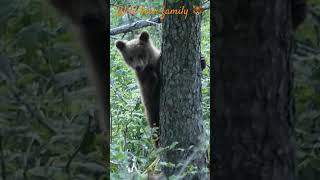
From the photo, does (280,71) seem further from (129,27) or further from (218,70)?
(129,27)

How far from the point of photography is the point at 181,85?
3438 mm

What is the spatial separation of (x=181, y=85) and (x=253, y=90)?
1.53m

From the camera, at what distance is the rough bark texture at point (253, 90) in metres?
1.92

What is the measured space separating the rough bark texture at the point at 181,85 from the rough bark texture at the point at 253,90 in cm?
144

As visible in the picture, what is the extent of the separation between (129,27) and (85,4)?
80.5 inches

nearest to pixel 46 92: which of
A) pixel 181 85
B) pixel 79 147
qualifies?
pixel 79 147

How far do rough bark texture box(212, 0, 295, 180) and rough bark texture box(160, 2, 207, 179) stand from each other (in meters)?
1.44

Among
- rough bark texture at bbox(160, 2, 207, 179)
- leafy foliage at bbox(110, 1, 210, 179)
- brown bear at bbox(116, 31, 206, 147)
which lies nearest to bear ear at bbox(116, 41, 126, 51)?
brown bear at bbox(116, 31, 206, 147)

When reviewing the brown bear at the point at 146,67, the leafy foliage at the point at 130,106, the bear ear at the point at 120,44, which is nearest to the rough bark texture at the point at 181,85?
the leafy foliage at the point at 130,106

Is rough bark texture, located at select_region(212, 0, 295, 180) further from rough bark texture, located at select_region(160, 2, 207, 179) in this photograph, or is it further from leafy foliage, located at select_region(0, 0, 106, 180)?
rough bark texture, located at select_region(160, 2, 207, 179)

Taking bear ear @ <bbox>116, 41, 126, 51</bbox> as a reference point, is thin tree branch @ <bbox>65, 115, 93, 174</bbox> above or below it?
below

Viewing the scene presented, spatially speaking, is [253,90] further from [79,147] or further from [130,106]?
[130,106]

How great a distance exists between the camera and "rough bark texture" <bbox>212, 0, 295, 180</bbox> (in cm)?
192

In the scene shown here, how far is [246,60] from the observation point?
1.93 metres
